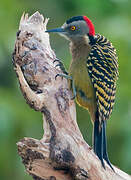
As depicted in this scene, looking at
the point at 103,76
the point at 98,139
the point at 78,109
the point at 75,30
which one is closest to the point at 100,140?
the point at 98,139

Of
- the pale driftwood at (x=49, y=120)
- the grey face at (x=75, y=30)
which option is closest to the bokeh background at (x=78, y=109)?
the grey face at (x=75, y=30)

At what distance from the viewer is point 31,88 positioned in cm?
496

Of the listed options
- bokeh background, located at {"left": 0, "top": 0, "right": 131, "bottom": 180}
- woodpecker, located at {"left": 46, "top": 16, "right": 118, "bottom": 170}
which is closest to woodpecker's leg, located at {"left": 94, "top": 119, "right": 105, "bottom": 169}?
woodpecker, located at {"left": 46, "top": 16, "right": 118, "bottom": 170}

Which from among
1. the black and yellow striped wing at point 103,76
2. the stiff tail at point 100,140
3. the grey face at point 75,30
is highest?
the grey face at point 75,30

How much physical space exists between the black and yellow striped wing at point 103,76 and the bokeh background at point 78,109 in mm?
1266

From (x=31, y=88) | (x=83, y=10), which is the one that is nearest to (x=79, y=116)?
(x=83, y=10)

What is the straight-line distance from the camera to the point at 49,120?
15.4 feet

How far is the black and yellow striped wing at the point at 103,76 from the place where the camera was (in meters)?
5.29

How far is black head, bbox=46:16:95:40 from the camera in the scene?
5.54 meters

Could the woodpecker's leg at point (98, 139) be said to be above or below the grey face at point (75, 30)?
below

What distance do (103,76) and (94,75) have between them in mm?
91

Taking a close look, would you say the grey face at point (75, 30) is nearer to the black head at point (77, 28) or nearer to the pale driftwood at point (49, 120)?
the black head at point (77, 28)

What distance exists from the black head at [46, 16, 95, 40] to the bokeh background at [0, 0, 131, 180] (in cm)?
123

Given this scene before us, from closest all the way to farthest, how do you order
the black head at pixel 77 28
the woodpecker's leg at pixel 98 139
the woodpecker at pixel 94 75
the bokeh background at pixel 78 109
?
the woodpecker's leg at pixel 98 139, the woodpecker at pixel 94 75, the black head at pixel 77 28, the bokeh background at pixel 78 109
